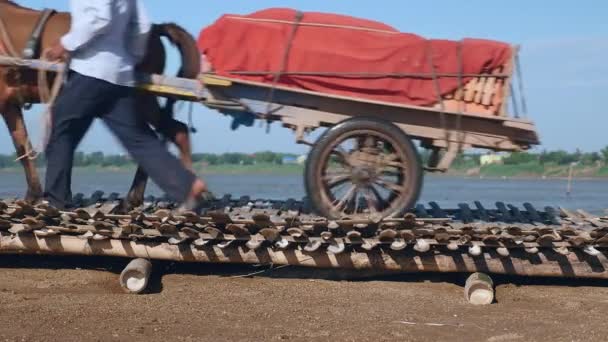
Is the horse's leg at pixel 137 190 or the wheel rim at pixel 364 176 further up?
the wheel rim at pixel 364 176

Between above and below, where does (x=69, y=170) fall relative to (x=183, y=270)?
above

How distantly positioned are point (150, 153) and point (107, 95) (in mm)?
585

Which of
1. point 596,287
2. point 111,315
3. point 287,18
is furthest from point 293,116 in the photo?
point 596,287

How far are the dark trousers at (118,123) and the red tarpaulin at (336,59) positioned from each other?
80cm

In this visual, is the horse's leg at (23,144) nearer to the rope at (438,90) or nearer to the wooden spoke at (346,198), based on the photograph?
the wooden spoke at (346,198)

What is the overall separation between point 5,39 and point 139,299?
3130 mm

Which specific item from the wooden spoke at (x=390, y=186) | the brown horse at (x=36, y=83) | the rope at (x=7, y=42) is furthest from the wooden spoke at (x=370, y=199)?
the rope at (x=7, y=42)

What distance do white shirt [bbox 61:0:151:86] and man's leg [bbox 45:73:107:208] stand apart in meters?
0.12

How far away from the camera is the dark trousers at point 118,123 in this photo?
25.4ft

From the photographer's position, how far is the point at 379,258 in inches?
308

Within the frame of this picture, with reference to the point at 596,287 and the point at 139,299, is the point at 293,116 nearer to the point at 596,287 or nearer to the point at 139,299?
the point at 139,299

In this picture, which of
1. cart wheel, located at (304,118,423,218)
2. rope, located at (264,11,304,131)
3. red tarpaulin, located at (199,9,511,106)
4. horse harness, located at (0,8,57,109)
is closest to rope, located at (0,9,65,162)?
horse harness, located at (0,8,57,109)

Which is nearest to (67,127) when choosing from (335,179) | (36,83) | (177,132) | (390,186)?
(36,83)

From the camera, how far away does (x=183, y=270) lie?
841 centimetres
